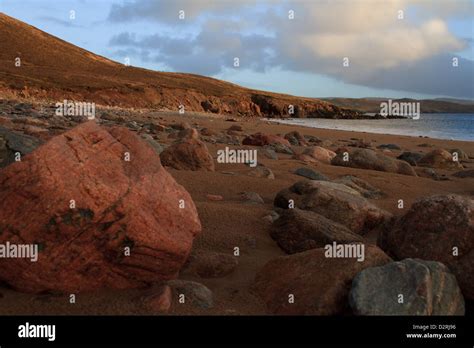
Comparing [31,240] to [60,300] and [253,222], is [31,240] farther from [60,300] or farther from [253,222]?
[253,222]

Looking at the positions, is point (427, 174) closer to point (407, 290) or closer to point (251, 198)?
point (251, 198)

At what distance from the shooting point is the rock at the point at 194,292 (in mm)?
4082

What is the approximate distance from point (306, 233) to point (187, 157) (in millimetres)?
4307

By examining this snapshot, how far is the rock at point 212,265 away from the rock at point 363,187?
4.02 m

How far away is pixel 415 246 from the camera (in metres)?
4.78

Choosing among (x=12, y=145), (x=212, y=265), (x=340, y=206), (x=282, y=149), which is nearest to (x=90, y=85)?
(x=282, y=149)

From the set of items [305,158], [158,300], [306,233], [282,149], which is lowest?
[158,300]

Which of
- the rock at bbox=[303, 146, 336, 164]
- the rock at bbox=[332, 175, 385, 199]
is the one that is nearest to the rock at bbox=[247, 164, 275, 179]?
the rock at bbox=[332, 175, 385, 199]

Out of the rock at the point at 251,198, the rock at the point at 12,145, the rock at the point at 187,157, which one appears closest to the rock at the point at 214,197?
the rock at the point at 251,198

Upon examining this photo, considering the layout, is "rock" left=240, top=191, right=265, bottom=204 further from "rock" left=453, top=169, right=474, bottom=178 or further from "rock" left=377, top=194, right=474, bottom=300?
"rock" left=453, top=169, right=474, bottom=178

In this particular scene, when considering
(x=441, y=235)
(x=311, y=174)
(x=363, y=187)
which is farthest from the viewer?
(x=311, y=174)

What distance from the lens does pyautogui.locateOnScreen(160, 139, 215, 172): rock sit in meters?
9.21

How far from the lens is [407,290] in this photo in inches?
153

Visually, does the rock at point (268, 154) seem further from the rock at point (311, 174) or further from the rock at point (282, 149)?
the rock at point (311, 174)
